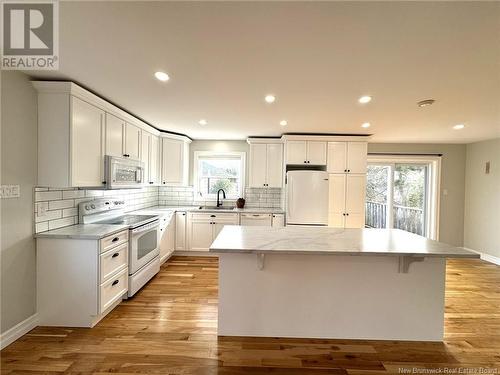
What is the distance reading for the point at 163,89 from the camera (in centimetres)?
238

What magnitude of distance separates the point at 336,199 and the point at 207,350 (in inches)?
125

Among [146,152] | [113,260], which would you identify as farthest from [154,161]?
[113,260]

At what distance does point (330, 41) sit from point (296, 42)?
220mm

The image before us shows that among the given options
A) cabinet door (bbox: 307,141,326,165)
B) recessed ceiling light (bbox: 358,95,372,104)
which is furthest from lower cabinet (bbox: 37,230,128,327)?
cabinet door (bbox: 307,141,326,165)

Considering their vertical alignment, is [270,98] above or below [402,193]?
above

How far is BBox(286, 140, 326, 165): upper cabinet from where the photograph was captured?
13.8ft

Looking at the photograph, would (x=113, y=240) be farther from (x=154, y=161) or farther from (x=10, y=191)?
(x=154, y=161)

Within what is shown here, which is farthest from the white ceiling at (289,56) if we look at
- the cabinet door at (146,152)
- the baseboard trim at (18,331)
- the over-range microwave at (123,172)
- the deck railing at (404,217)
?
the deck railing at (404,217)

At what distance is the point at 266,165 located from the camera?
4.57 meters

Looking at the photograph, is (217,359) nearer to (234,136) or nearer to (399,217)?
(234,136)

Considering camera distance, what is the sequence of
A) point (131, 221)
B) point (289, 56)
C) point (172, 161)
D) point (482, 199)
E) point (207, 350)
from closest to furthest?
point (289, 56), point (207, 350), point (131, 221), point (172, 161), point (482, 199)

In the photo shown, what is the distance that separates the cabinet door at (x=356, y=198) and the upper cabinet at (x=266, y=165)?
4.13ft

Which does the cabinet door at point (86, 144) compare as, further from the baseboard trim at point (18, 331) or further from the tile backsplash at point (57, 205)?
the baseboard trim at point (18, 331)

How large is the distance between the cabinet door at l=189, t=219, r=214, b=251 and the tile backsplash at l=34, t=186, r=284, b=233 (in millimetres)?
711
